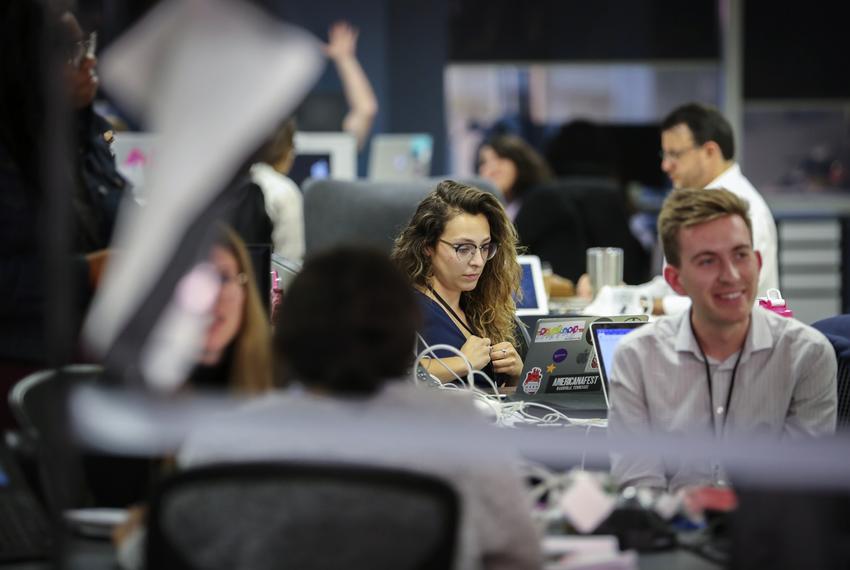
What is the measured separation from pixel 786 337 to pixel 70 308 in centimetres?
129

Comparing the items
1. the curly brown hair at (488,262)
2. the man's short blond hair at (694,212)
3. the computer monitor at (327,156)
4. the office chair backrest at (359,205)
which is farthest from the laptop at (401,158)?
the man's short blond hair at (694,212)

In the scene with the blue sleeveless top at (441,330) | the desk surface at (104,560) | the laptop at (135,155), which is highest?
the laptop at (135,155)

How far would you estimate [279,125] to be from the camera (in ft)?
6.78

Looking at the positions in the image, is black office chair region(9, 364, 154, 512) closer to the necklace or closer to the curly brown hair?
the necklace

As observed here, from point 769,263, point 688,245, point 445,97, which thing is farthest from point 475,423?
point 445,97

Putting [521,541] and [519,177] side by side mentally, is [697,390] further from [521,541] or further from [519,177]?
[519,177]

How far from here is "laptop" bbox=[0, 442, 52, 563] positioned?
1.75 m

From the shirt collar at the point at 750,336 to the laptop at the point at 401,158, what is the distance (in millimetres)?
4231

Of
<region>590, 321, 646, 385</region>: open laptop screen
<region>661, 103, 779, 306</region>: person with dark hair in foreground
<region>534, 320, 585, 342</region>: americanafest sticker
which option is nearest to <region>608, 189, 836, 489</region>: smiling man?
<region>590, 321, 646, 385</region>: open laptop screen

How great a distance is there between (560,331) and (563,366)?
8 centimetres

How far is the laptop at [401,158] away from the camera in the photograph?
253 inches

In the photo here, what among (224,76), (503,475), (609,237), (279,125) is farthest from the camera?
(609,237)

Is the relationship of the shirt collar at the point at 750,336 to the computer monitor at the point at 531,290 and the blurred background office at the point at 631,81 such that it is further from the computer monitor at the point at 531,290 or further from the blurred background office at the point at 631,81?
the blurred background office at the point at 631,81

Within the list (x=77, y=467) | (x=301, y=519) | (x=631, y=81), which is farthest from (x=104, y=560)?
(x=631, y=81)
